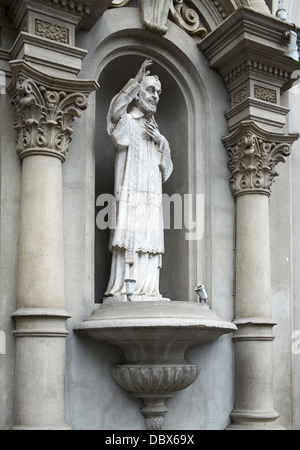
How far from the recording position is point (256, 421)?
755 cm

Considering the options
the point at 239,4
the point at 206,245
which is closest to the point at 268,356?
the point at 206,245

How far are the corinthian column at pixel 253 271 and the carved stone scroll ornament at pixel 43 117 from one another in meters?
2.21

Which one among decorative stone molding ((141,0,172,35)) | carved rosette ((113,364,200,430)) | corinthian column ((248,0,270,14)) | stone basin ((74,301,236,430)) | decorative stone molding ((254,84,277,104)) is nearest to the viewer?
stone basin ((74,301,236,430))

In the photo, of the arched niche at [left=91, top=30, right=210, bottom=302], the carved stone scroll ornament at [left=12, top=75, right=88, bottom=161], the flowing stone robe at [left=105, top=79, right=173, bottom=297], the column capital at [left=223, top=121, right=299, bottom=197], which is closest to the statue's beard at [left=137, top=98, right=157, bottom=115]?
the flowing stone robe at [left=105, top=79, right=173, bottom=297]

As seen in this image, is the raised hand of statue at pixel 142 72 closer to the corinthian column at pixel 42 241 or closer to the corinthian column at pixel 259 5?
the corinthian column at pixel 42 241

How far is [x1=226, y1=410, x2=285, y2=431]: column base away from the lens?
754cm

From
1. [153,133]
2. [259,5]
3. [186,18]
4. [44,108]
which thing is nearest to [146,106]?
[153,133]

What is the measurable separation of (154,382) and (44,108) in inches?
117

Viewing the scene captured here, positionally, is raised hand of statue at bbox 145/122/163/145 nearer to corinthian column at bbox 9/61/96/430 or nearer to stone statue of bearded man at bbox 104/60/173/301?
stone statue of bearded man at bbox 104/60/173/301

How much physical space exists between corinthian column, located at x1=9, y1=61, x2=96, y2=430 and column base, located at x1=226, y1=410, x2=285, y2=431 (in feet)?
7.16

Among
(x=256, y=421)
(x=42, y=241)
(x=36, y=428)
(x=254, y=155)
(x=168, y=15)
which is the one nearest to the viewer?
(x=36, y=428)

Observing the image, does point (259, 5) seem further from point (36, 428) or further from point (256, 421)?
point (36, 428)

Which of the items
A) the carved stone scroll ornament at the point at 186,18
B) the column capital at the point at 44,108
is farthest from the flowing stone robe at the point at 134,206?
the carved stone scroll ornament at the point at 186,18

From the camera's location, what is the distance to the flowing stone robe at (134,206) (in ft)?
23.8
